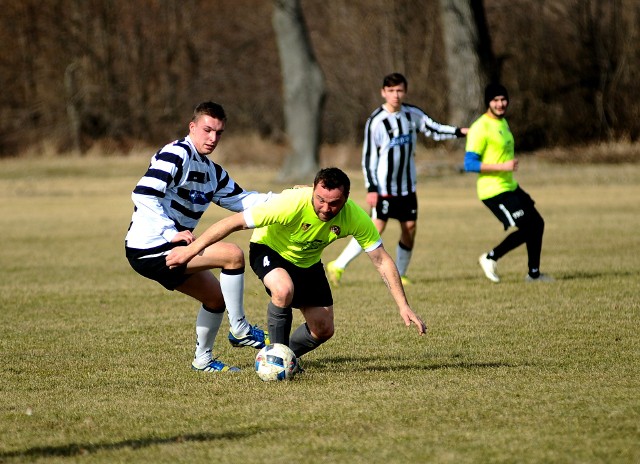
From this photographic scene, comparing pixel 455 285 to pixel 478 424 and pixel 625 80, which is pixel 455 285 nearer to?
pixel 478 424

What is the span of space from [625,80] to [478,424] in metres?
28.8

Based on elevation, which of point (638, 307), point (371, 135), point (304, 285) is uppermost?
point (371, 135)

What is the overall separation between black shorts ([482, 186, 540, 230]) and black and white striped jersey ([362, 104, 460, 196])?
0.89 metres

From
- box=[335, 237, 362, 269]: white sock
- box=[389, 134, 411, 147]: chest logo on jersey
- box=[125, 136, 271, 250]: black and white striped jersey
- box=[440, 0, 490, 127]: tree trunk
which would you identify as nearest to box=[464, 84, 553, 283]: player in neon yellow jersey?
box=[389, 134, 411, 147]: chest logo on jersey

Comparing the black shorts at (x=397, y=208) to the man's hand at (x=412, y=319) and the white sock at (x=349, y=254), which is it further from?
the man's hand at (x=412, y=319)

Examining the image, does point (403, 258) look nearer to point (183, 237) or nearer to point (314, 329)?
point (314, 329)

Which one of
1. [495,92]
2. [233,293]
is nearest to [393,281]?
[233,293]

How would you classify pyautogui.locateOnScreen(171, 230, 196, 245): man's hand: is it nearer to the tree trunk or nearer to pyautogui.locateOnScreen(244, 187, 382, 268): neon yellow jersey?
pyautogui.locateOnScreen(244, 187, 382, 268): neon yellow jersey

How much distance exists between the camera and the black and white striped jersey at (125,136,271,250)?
21.7ft

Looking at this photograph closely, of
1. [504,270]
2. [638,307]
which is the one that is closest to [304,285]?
[638,307]

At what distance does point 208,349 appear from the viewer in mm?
6871

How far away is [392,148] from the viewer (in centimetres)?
1128

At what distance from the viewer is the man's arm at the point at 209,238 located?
615 cm

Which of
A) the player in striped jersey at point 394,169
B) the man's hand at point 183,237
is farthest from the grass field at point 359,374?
the man's hand at point 183,237
